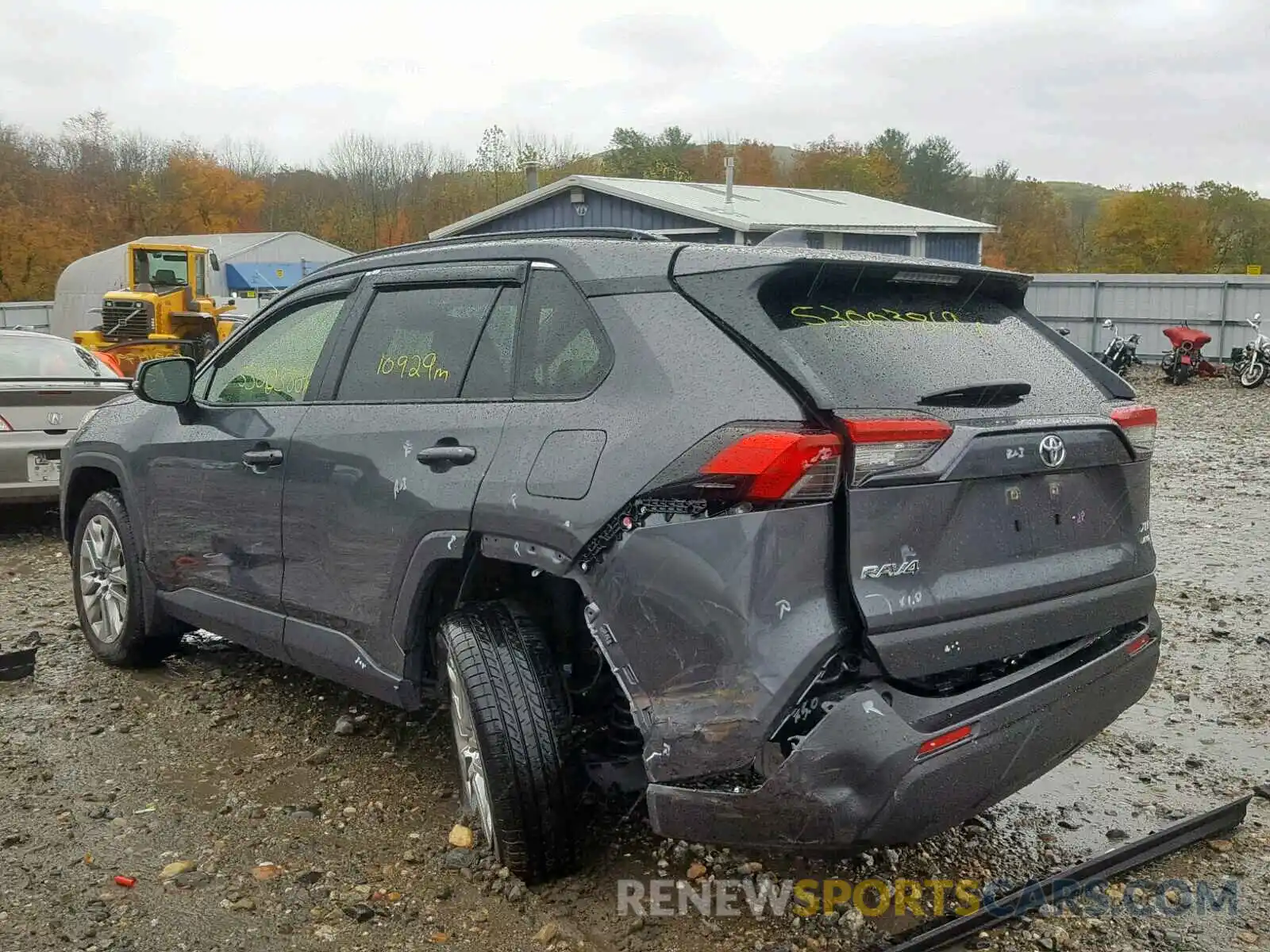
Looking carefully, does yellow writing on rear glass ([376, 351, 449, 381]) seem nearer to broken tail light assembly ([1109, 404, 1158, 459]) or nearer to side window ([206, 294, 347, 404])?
side window ([206, 294, 347, 404])

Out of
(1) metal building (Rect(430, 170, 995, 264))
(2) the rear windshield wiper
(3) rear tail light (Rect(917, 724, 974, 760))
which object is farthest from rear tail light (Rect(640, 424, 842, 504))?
(1) metal building (Rect(430, 170, 995, 264))

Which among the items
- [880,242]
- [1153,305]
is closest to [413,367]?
[880,242]

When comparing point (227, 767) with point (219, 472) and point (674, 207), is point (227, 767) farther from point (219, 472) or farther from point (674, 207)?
point (674, 207)

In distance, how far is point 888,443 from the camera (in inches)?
107

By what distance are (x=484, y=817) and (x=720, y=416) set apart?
1484mm

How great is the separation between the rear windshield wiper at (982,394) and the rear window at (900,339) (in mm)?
23

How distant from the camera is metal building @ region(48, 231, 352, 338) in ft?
118

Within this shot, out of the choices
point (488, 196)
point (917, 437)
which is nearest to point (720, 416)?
point (917, 437)

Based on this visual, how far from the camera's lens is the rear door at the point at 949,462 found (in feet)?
8.89

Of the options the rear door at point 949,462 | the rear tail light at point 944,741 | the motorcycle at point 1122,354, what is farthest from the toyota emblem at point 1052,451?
the motorcycle at point 1122,354

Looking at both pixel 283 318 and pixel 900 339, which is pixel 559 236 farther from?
pixel 283 318

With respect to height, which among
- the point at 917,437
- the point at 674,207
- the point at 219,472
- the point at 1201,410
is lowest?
the point at 1201,410

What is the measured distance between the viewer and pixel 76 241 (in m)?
50.7

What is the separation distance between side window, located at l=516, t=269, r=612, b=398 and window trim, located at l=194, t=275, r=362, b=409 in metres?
0.99
